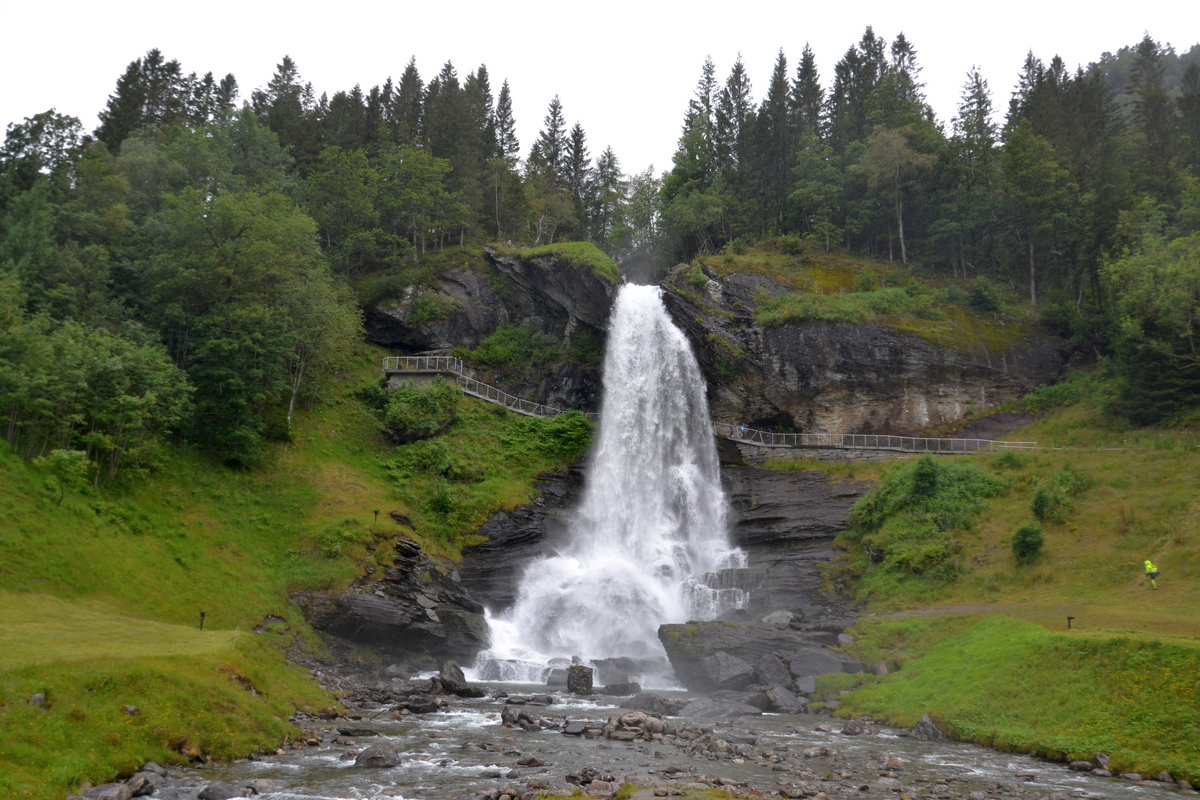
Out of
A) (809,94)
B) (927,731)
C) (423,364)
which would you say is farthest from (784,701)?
(809,94)

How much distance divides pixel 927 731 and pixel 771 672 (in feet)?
21.5

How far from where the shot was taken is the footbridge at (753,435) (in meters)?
43.5

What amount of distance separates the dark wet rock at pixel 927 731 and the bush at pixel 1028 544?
1313 centimetres

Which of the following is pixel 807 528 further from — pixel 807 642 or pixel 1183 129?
pixel 1183 129

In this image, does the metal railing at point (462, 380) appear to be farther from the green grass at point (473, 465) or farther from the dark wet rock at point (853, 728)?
the dark wet rock at point (853, 728)

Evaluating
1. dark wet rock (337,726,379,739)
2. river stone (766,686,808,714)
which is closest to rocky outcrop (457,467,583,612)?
river stone (766,686,808,714)

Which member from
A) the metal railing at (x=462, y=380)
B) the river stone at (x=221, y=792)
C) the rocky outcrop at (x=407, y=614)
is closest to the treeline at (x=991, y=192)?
the metal railing at (x=462, y=380)

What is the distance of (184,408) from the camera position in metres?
34.7

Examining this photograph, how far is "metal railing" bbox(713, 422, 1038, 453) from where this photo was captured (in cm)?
4291

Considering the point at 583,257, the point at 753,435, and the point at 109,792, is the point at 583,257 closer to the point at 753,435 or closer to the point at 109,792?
the point at 753,435

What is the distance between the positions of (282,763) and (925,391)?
41899mm

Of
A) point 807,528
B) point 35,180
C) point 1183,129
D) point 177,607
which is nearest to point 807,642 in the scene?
point 807,528

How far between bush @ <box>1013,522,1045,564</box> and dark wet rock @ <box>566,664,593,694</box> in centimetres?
1882

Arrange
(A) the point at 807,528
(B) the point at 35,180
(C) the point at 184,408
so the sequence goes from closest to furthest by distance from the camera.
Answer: (C) the point at 184,408 → (A) the point at 807,528 → (B) the point at 35,180
